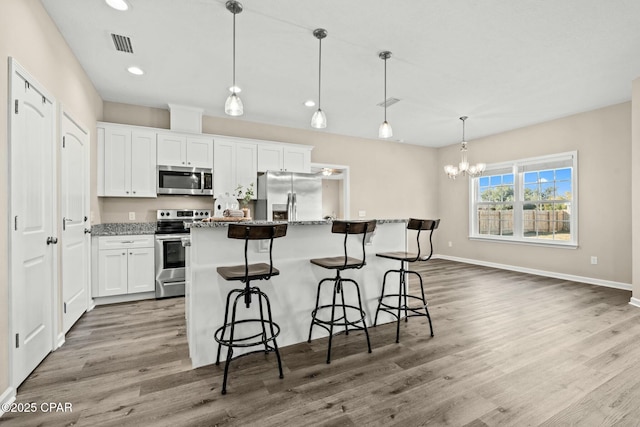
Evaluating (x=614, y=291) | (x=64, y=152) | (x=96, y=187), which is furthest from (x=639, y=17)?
(x=96, y=187)

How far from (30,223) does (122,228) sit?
2.10 m

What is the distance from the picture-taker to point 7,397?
1836mm

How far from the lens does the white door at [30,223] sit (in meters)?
1.97

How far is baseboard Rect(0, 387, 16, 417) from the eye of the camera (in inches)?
70.1

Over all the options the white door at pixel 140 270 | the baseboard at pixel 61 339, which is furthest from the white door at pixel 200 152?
the baseboard at pixel 61 339

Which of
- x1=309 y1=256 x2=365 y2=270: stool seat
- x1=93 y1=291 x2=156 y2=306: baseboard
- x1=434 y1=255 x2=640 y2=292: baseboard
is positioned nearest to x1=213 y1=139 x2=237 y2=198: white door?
x1=93 y1=291 x2=156 y2=306: baseboard

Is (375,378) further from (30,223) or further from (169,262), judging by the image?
(169,262)

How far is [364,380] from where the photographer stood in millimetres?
2115

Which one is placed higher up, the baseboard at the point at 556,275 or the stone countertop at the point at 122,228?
the stone countertop at the point at 122,228

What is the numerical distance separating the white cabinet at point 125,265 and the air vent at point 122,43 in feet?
7.21

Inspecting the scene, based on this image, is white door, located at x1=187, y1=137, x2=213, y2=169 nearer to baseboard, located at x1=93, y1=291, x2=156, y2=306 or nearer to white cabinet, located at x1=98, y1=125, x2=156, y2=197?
white cabinet, located at x1=98, y1=125, x2=156, y2=197

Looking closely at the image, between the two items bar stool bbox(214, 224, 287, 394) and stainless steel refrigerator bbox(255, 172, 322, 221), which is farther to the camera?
stainless steel refrigerator bbox(255, 172, 322, 221)

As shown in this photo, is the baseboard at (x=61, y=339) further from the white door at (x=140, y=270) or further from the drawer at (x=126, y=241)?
the drawer at (x=126, y=241)

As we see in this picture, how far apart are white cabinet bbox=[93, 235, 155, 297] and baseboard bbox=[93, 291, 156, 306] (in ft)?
0.24
